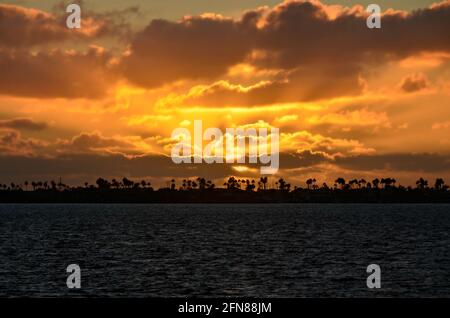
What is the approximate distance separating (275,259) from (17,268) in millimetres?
30352

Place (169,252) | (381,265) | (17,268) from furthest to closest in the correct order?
(169,252), (381,265), (17,268)

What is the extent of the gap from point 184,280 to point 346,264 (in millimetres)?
23954

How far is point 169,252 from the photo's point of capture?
3644 inches

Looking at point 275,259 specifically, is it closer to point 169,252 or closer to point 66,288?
point 169,252

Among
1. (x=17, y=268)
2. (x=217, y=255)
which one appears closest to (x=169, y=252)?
(x=217, y=255)

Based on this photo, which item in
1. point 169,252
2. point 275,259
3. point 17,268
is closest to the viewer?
point 17,268

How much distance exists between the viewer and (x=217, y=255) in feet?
288

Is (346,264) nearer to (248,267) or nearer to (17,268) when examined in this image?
(248,267)
